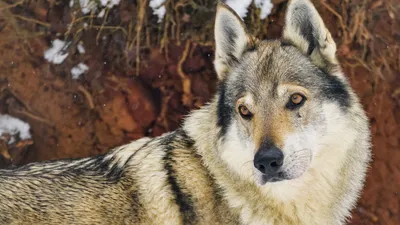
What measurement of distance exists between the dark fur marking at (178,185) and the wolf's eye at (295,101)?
0.84 meters

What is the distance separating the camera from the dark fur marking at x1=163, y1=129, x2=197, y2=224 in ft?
12.6

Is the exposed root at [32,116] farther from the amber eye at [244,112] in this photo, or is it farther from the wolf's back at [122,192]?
the amber eye at [244,112]

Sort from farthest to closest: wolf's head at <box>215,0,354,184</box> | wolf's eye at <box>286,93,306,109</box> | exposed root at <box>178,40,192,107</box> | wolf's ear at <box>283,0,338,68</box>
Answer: exposed root at <box>178,40,192,107</box> → wolf's ear at <box>283,0,338,68</box> → wolf's eye at <box>286,93,306,109</box> → wolf's head at <box>215,0,354,184</box>

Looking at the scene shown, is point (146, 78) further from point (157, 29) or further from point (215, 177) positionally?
point (215, 177)

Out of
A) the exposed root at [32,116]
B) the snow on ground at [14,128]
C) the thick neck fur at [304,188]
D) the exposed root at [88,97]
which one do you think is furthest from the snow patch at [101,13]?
the thick neck fur at [304,188]

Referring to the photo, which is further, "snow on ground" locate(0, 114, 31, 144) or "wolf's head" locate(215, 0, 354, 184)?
"snow on ground" locate(0, 114, 31, 144)

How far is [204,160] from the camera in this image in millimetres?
4004

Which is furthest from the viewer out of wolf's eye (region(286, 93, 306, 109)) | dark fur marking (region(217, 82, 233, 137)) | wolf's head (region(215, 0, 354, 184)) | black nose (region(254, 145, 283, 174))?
dark fur marking (region(217, 82, 233, 137))

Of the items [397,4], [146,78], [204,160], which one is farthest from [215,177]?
[397,4]

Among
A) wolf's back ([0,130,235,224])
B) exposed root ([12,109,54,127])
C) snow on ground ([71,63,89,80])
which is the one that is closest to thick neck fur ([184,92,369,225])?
wolf's back ([0,130,235,224])

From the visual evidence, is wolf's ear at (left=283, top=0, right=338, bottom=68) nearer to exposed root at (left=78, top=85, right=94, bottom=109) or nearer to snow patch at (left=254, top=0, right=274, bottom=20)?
snow patch at (left=254, top=0, right=274, bottom=20)

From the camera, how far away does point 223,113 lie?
3988 mm

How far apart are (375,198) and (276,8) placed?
92.2 inches

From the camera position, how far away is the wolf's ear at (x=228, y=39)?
4012mm
